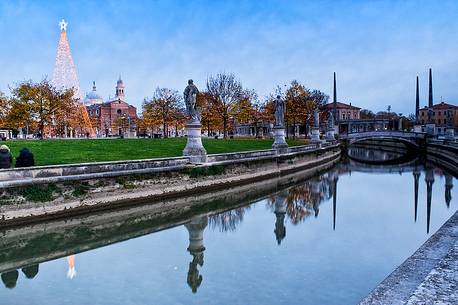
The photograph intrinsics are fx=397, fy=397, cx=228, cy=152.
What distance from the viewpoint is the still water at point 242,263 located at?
292 inches

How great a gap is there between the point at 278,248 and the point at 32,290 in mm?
5884

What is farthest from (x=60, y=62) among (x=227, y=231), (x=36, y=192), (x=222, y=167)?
(x=227, y=231)

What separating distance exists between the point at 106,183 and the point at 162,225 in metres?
3.09

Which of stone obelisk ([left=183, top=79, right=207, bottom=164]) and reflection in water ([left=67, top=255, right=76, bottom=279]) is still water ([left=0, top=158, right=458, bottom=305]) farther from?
stone obelisk ([left=183, top=79, right=207, bottom=164])

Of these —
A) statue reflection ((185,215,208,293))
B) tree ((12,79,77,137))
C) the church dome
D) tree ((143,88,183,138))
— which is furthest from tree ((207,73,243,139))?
the church dome

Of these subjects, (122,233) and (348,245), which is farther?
(122,233)

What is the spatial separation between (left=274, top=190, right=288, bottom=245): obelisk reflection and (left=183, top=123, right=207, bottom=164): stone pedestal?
4.25 metres

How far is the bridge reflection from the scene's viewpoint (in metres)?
9.77

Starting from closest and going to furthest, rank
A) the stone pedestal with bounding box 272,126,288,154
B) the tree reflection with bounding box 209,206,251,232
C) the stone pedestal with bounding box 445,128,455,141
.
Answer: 1. the tree reflection with bounding box 209,206,251,232
2. the stone pedestal with bounding box 272,126,288,154
3. the stone pedestal with bounding box 445,128,455,141

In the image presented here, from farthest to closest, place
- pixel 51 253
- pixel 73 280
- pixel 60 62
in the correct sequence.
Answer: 1. pixel 60 62
2. pixel 51 253
3. pixel 73 280

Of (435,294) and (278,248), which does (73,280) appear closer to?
(278,248)

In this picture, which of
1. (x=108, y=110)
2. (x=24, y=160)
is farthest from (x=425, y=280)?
(x=108, y=110)

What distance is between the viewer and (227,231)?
12.7 m

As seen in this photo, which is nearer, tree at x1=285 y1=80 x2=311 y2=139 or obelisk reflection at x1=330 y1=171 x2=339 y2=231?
obelisk reflection at x1=330 y1=171 x2=339 y2=231
